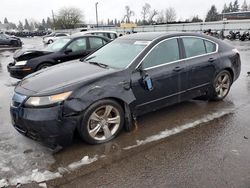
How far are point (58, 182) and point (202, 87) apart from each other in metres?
3.45

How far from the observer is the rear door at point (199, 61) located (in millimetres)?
5051

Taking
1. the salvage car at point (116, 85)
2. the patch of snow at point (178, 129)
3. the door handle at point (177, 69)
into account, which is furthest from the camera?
the door handle at point (177, 69)

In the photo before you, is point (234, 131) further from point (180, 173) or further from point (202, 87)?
point (180, 173)

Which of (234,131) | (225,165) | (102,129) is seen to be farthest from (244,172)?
(102,129)

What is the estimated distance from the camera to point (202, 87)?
5.35 meters

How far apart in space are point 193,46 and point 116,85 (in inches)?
82.7

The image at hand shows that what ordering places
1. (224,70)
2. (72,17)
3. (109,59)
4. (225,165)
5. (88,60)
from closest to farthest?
(225,165)
(109,59)
(88,60)
(224,70)
(72,17)

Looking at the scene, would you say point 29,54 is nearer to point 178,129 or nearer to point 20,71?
point 20,71

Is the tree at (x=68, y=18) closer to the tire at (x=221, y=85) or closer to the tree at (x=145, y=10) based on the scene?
the tree at (x=145, y=10)

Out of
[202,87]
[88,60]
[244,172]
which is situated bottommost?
[244,172]

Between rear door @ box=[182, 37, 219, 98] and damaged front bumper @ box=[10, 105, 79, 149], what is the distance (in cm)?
251

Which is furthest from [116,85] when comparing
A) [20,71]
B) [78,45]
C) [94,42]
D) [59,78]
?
[94,42]

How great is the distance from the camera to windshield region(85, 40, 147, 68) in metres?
4.49

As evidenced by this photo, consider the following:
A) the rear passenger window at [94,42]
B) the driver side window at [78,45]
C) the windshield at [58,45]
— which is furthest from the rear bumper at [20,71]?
the rear passenger window at [94,42]
